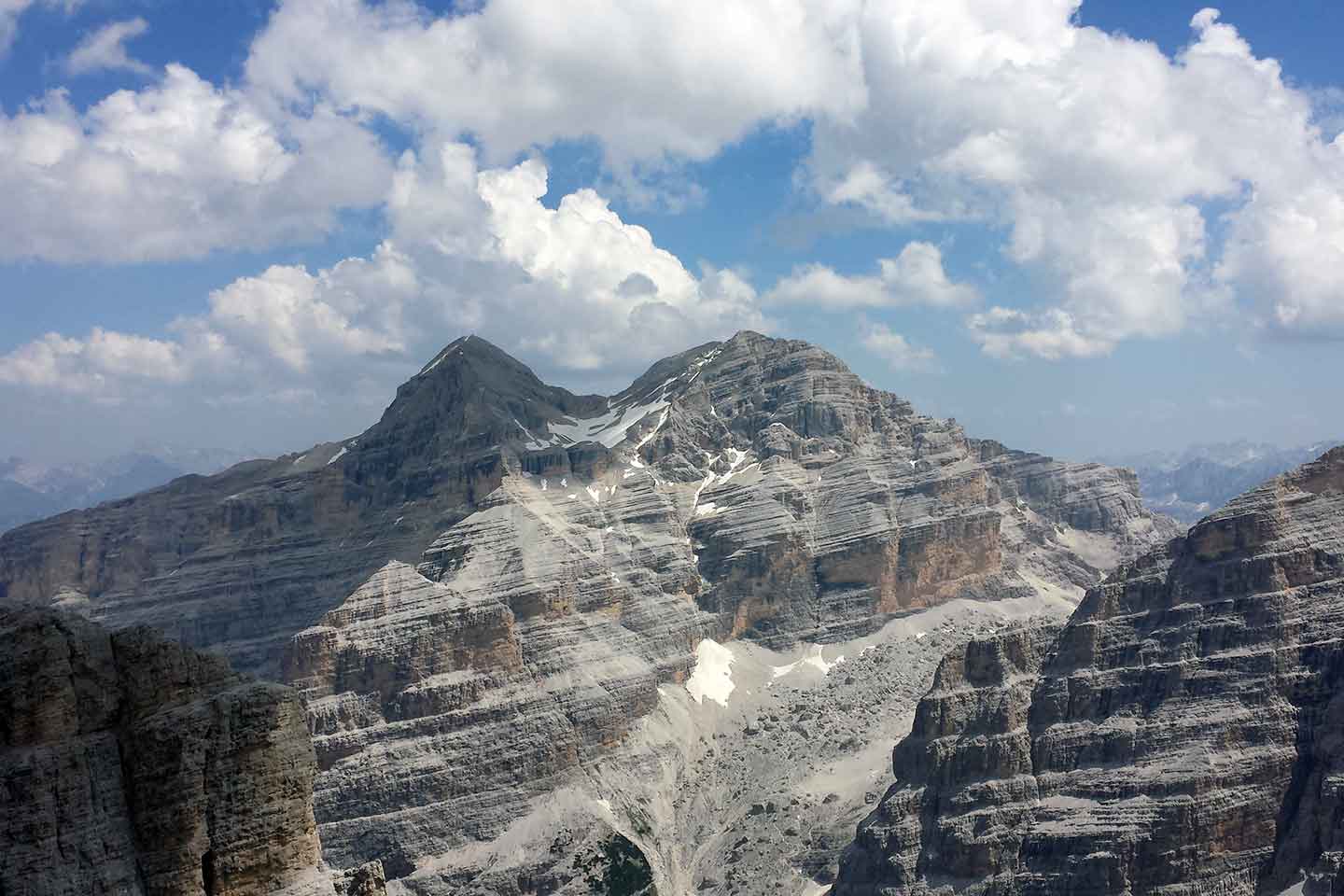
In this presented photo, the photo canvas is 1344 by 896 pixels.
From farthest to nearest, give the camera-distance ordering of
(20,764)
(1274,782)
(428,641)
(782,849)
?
1. (428,641)
2. (782,849)
3. (1274,782)
4. (20,764)

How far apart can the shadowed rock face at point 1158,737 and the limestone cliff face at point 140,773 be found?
92.2 metres

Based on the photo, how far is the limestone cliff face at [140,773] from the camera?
31047 millimetres

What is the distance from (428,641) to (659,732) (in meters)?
36.7

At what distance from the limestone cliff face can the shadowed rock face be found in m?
92.2

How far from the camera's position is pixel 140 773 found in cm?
3266

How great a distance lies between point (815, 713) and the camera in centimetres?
19688

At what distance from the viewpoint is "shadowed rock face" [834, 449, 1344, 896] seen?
111688 millimetres

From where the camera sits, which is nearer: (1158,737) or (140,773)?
(140,773)

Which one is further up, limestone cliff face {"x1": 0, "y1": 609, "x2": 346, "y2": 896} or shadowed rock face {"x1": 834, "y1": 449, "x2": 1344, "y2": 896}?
limestone cliff face {"x1": 0, "y1": 609, "x2": 346, "y2": 896}

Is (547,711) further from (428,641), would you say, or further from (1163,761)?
(1163,761)

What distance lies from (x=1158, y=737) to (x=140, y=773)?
339 ft

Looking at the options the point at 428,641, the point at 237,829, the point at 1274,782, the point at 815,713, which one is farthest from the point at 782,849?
the point at 237,829

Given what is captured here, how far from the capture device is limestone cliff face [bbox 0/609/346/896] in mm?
31047

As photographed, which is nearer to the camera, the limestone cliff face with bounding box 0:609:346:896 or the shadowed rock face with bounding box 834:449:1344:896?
the limestone cliff face with bounding box 0:609:346:896
